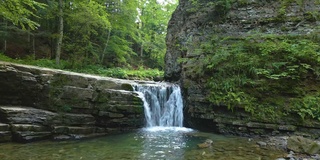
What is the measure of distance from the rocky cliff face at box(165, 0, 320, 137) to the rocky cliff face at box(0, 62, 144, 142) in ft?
8.93

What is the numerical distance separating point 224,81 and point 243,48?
1.89 meters

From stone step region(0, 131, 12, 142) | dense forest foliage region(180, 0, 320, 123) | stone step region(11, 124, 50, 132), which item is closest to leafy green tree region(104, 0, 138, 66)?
dense forest foliage region(180, 0, 320, 123)

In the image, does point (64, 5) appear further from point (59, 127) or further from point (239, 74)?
point (239, 74)

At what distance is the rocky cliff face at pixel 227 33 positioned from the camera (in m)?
8.13

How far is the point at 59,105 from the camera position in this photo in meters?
8.13

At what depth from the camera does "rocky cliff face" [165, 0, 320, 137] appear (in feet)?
26.7

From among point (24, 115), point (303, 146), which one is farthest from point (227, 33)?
point (24, 115)

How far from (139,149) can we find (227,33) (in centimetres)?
839

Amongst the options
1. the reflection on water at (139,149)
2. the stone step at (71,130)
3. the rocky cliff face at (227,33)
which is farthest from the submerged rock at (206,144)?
the stone step at (71,130)

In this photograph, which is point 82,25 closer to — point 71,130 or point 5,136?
point 71,130

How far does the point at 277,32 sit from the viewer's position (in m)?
10.6

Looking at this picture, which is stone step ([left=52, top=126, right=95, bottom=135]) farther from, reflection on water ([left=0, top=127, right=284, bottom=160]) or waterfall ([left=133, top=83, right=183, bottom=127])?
waterfall ([left=133, top=83, right=183, bottom=127])

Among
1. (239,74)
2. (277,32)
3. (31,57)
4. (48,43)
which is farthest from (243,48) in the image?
(48,43)

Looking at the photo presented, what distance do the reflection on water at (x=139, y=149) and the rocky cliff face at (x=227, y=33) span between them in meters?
1.04
